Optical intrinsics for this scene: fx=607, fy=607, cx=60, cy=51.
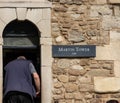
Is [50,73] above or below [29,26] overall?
below

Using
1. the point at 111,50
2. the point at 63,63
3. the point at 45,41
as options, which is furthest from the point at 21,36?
the point at 111,50

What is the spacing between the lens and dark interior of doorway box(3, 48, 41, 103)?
12.0m

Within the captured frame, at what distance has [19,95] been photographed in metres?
10.7

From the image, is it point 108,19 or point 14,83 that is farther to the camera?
point 108,19

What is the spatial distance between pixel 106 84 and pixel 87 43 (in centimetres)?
88

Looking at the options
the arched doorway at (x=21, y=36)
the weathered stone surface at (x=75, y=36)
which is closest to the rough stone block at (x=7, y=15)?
the arched doorway at (x=21, y=36)

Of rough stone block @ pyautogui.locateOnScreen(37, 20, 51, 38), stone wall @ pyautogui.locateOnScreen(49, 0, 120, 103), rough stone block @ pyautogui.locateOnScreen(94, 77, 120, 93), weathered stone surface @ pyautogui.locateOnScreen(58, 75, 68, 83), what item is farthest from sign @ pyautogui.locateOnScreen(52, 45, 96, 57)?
rough stone block @ pyautogui.locateOnScreen(94, 77, 120, 93)

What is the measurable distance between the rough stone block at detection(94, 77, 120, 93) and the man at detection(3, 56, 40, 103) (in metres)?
1.35

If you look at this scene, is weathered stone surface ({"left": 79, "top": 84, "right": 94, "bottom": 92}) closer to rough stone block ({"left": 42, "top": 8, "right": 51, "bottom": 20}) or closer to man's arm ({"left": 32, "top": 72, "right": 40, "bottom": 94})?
man's arm ({"left": 32, "top": 72, "right": 40, "bottom": 94})

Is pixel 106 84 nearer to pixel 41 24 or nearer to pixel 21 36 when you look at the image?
pixel 41 24

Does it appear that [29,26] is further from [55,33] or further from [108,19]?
[108,19]

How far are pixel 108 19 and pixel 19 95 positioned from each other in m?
2.53

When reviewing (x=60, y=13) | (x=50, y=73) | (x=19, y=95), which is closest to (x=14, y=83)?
(x=19, y=95)

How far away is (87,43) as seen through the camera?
467 inches
